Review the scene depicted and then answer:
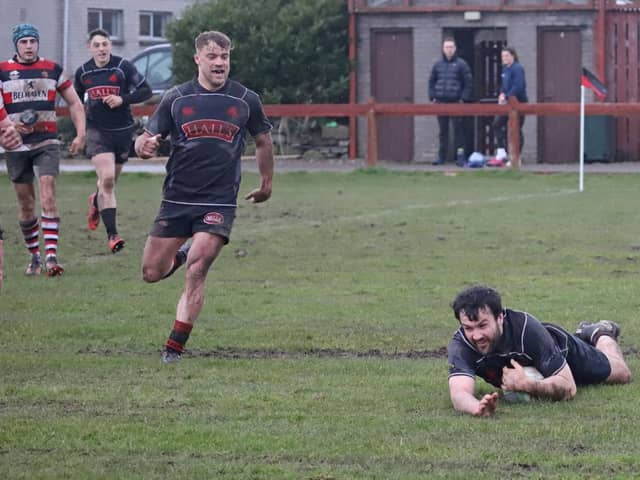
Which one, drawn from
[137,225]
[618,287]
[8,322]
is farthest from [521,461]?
[137,225]

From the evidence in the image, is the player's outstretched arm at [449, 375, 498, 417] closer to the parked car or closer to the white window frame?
the parked car

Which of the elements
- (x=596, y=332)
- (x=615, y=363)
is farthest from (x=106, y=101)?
(x=615, y=363)

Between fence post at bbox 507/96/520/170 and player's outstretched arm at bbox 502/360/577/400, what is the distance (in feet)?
63.9

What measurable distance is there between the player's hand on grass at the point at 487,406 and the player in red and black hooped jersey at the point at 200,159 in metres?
2.38

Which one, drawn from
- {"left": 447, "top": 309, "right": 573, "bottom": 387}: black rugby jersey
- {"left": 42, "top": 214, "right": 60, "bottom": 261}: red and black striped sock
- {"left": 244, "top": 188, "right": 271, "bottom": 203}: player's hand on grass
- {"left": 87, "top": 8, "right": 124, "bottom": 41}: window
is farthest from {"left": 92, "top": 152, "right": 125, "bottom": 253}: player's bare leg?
{"left": 87, "top": 8, "right": 124, "bottom": 41}: window

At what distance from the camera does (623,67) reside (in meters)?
31.3

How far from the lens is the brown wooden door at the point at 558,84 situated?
3116 cm

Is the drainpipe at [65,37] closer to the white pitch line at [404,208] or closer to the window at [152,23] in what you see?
the window at [152,23]

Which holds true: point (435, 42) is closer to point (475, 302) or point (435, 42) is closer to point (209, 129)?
point (209, 129)

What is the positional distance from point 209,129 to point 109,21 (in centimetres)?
3990

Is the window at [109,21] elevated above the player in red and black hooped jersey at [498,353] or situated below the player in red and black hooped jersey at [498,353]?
above

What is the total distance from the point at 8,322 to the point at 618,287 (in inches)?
189

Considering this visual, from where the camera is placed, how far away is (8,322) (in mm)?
10719

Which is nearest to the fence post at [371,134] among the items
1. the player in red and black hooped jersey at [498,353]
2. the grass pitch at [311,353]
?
the grass pitch at [311,353]
